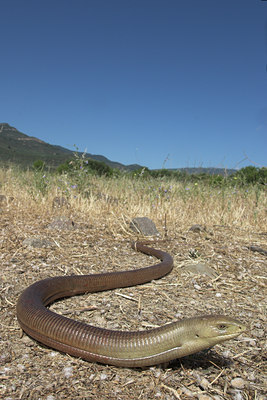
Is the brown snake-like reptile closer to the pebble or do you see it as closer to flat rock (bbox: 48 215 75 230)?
the pebble

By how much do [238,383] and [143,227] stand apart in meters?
3.19

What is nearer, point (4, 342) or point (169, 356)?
point (169, 356)

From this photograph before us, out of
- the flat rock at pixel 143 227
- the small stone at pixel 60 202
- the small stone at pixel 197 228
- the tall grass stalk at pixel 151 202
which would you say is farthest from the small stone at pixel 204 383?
the small stone at pixel 60 202

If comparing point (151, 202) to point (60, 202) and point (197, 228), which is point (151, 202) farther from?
point (60, 202)

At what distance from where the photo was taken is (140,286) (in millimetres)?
3291

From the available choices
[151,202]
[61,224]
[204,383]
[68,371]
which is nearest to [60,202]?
[61,224]

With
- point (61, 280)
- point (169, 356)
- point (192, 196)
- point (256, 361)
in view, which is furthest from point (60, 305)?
point (192, 196)

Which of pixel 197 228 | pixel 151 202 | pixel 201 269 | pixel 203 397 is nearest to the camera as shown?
pixel 203 397

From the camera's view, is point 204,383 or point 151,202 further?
point 151,202

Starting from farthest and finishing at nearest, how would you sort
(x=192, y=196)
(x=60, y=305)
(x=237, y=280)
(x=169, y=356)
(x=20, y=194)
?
1. (x=192, y=196)
2. (x=20, y=194)
3. (x=237, y=280)
4. (x=60, y=305)
5. (x=169, y=356)

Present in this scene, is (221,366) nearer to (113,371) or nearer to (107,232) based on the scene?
(113,371)

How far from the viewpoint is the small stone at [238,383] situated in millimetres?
1854

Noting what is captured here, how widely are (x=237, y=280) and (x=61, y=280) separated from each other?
6.30ft

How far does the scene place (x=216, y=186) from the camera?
847cm
